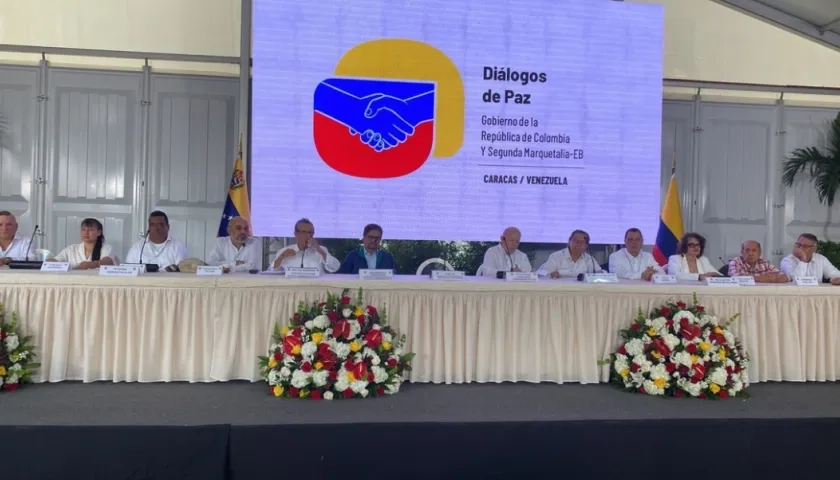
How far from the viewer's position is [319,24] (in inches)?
185

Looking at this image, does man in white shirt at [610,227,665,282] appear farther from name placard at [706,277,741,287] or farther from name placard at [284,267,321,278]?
name placard at [284,267,321,278]

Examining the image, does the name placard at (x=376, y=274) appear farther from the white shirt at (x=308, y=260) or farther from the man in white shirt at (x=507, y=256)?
the man in white shirt at (x=507, y=256)

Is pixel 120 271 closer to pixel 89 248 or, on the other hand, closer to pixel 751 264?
pixel 89 248

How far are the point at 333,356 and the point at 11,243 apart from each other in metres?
2.57

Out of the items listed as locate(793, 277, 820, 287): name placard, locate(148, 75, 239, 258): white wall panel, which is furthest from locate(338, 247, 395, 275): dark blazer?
locate(793, 277, 820, 287): name placard

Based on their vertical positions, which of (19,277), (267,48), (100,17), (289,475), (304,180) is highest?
(100,17)

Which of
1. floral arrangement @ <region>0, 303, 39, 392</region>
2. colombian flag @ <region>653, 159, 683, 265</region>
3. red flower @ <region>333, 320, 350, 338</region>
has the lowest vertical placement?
floral arrangement @ <region>0, 303, 39, 392</region>

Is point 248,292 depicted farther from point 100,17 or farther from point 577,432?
point 100,17

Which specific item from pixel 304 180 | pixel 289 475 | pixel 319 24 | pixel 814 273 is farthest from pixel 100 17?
pixel 814 273

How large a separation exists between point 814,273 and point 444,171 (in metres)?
2.88

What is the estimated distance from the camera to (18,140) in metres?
4.86

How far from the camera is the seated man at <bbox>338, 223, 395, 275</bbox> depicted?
401cm

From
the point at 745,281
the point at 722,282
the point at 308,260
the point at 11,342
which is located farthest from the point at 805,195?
the point at 11,342

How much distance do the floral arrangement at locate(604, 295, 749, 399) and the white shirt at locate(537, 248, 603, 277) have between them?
130 cm
